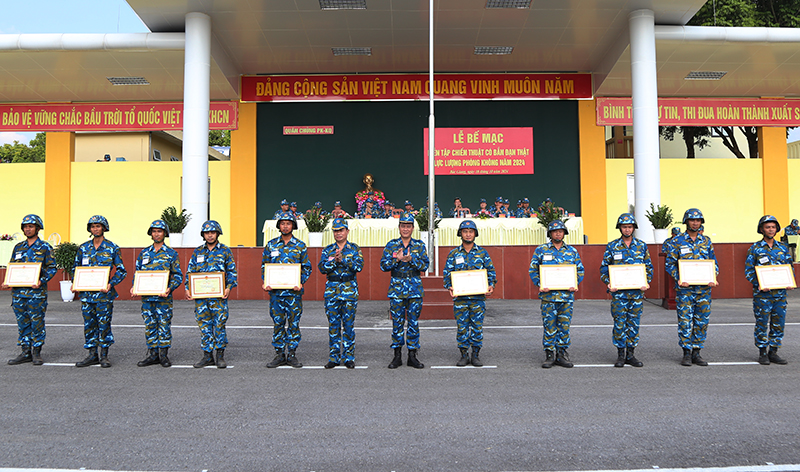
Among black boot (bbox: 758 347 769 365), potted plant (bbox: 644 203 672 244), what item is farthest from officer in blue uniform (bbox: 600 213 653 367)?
potted plant (bbox: 644 203 672 244)

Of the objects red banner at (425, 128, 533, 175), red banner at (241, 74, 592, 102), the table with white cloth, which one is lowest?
the table with white cloth

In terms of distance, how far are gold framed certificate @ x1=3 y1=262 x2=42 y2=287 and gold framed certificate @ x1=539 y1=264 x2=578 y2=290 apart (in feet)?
21.8

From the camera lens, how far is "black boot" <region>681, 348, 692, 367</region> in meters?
6.42

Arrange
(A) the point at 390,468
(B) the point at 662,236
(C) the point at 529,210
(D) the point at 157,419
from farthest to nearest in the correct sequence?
1. (C) the point at 529,210
2. (B) the point at 662,236
3. (D) the point at 157,419
4. (A) the point at 390,468

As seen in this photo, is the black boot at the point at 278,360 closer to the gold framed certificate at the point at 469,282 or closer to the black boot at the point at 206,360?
the black boot at the point at 206,360

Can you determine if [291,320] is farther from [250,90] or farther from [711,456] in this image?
[250,90]

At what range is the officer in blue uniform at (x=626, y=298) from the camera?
6484 millimetres

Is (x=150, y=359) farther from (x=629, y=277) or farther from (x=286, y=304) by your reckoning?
(x=629, y=277)

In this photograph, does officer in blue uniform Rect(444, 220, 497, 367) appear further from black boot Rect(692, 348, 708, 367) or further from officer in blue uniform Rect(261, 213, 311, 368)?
black boot Rect(692, 348, 708, 367)

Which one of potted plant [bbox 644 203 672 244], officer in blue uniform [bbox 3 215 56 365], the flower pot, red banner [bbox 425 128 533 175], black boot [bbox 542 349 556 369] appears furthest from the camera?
red banner [bbox 425 128 533 175]

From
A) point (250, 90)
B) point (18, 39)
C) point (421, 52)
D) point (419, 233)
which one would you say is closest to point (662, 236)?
point (419, 233)

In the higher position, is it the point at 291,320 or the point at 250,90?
the point at 250,90

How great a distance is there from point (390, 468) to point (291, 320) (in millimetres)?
3299

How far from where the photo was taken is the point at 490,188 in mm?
18844
